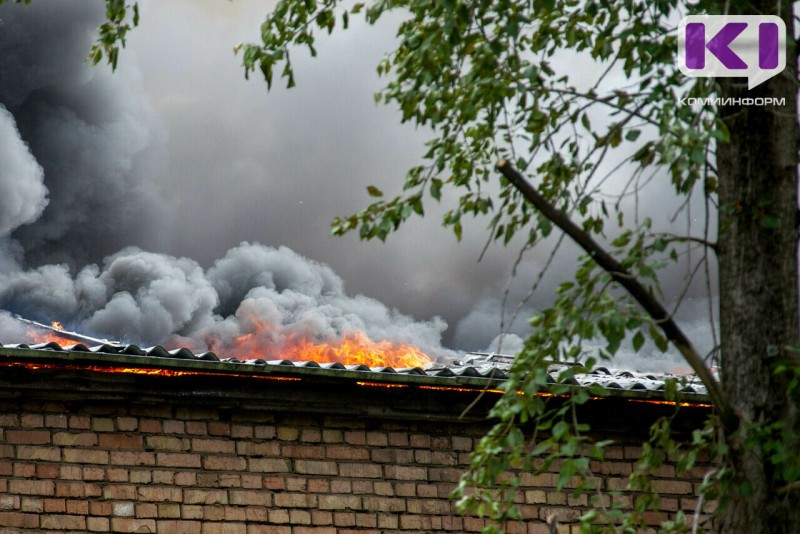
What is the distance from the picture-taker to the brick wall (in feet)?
21.3

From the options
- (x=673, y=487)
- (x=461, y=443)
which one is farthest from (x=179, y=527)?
(x=673, y=487)

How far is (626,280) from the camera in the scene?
4.26 meters

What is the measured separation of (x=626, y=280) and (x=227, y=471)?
11.7ft

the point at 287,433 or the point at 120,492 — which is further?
the point at 287,433

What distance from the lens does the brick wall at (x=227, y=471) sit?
21.3ft

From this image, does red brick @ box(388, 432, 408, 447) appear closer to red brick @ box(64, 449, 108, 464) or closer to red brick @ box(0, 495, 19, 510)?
red brick @ box(64, 449, 108, 464)

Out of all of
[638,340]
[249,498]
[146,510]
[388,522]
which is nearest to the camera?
[638,340]

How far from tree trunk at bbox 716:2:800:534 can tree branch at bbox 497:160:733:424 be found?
0.21m

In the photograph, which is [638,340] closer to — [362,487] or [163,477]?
[362,487]

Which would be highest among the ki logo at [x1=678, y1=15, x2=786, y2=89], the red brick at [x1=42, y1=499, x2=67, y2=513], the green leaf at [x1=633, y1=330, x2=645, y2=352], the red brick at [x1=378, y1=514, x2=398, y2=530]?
the ki logo at [x1=678, y1=15, x2=786, y2=89]

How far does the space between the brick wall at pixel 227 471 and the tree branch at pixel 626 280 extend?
10.7 ft

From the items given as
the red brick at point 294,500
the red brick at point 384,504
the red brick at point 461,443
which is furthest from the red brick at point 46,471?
the red brick at point 461,443

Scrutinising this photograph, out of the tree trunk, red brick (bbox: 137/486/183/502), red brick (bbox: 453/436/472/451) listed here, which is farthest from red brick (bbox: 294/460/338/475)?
the tree trunk

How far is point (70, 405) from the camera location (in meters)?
6.64
